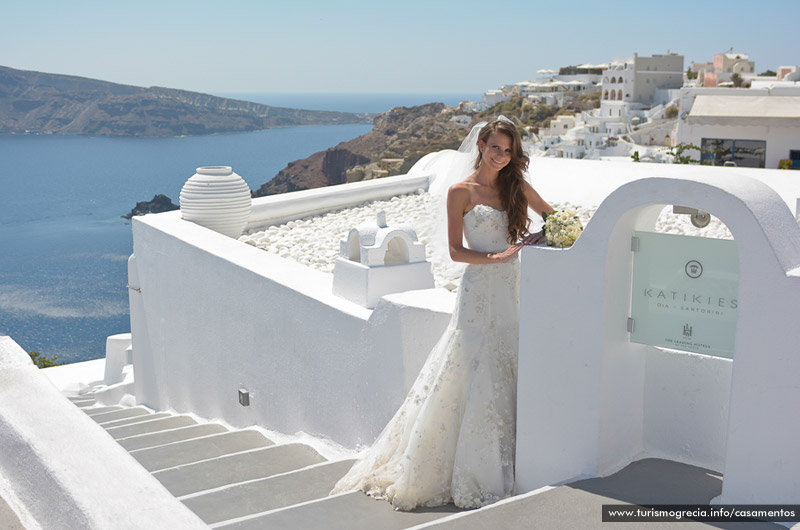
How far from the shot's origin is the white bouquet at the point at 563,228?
3436mm

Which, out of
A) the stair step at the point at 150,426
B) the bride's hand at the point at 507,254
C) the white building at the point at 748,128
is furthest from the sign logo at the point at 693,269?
the white building at the point at 748,128

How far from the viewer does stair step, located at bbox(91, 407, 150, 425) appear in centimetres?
922

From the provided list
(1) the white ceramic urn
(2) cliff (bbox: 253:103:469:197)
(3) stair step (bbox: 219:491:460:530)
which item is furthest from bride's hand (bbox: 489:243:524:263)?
(2) cliff (bbox: 253:103:469:197)

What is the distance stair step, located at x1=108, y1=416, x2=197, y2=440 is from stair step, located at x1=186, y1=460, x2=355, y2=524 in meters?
3.08

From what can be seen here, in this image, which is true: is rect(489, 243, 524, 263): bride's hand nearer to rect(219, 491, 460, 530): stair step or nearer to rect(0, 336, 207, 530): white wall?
rect(219, 491, 460, 530): stair step

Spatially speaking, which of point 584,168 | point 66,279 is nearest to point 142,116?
point 66,279

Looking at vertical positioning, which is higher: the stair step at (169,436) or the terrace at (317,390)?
the terrace at (317,390)

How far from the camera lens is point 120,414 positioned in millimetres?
9422

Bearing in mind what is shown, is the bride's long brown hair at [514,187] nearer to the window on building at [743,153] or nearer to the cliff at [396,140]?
the window on building at [743,153]

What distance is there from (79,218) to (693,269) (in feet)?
357

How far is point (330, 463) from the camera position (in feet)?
16.7

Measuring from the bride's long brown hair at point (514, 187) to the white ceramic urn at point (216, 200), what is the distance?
5.13m

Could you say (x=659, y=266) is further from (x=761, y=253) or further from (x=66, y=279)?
(x=66, y=279)

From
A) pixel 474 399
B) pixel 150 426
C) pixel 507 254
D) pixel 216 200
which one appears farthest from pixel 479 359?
pixel 216 200
